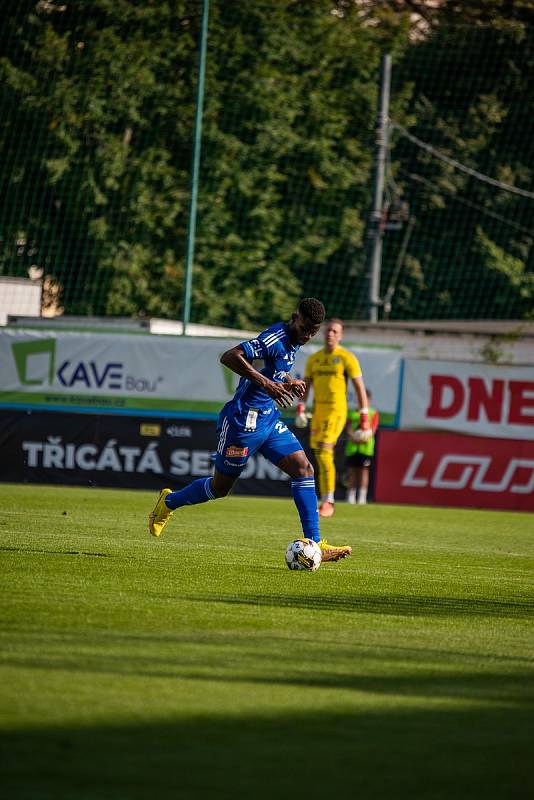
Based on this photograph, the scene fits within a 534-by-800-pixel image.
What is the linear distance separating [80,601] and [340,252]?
1513 inches

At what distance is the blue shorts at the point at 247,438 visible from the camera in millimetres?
10273

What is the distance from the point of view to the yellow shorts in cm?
1672

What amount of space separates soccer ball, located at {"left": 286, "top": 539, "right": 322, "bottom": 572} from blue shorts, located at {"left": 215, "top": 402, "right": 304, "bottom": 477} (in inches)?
31.8

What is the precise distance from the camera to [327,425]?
16734 millimetres

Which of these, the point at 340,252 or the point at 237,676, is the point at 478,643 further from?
the point at 340,252

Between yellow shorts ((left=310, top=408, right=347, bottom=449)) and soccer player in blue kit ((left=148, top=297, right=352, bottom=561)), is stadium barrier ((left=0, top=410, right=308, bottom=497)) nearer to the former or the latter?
yellow shorts ((left=310, top=408, right=347, bottom=449))

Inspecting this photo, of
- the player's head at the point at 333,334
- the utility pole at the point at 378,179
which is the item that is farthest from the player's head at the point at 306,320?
the utility pole at the point at 378,179

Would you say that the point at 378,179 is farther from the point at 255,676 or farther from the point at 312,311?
the point at 255,676

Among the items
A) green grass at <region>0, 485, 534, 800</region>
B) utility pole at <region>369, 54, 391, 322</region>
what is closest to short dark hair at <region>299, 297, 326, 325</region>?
green grass at <region>0, 485, 534, 800</region>

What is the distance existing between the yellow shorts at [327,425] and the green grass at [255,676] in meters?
5.67

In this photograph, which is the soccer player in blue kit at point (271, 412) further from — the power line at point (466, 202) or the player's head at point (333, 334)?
the power line at point (466, 202)

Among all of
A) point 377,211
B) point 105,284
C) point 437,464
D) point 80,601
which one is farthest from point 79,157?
point 80,601

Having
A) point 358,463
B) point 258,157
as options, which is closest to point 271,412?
point 358,463

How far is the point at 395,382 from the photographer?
21.8 meters
